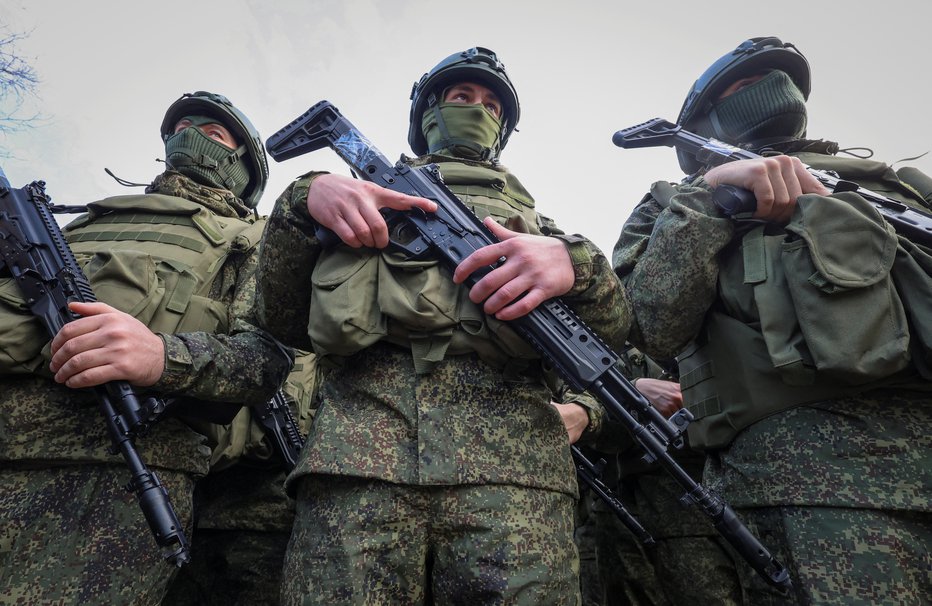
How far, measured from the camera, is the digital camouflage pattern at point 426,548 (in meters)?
1.54

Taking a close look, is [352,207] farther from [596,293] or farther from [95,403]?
[95,403]

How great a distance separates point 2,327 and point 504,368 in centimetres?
212

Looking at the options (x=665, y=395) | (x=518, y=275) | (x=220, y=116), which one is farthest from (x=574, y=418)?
(x=220, y=116)

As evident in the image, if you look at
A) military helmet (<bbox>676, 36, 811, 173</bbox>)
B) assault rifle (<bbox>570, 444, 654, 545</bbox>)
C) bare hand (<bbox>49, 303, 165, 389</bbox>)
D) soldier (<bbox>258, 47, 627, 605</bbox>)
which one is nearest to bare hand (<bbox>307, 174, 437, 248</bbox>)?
soldier (<bbox>258, 47, 627, 605</bbox>)

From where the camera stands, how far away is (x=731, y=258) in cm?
225

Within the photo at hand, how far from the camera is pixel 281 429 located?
136 inches

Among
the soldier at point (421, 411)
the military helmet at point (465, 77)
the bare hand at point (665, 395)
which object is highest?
the military helmet at point (465, 77)

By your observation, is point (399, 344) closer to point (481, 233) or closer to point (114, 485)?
point (481, 233)

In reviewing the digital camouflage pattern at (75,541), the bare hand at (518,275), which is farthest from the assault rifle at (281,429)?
the bare hand at (518,275)

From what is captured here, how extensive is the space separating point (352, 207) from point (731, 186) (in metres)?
1.44

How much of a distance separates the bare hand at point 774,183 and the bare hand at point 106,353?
227 centimetres

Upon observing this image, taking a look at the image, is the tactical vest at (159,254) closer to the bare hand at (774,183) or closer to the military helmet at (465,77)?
the military helmet at (465,77)

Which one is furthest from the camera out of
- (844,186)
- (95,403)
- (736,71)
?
(736,71)

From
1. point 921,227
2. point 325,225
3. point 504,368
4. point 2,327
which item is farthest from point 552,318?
point 2,327
